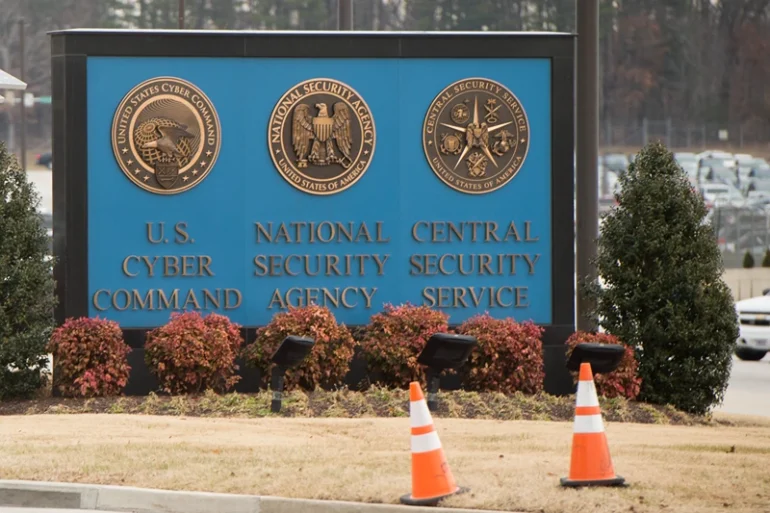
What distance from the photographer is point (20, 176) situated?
47.4ft

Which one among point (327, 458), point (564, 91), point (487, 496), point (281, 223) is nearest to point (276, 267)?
point (281, 223)

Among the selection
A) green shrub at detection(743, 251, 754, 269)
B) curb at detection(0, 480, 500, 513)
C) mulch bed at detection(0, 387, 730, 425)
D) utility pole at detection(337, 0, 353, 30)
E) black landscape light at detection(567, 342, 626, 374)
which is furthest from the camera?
green shrub at detection(743, 251, 754, 269)

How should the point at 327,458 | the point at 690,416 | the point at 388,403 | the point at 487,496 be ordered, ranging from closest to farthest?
the point at 487,496 < the point at 327,458 < the point at 388,403 < the point at 690,416

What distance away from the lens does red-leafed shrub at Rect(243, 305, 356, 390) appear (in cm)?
1411

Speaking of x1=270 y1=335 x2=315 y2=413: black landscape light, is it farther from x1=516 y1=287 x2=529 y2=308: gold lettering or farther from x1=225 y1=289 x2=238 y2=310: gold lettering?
x1=516 y1=287 x2=529 y2=308: gold lettering

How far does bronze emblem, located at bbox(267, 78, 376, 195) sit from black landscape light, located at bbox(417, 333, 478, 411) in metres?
2.64

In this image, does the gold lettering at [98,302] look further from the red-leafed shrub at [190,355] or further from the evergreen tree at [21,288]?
the red-leafed shrub at [190,355]

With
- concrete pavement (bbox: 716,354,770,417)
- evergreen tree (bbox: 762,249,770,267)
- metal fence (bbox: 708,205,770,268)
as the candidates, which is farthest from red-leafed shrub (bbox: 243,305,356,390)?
metal fence (bbox: 708,205,770,268)

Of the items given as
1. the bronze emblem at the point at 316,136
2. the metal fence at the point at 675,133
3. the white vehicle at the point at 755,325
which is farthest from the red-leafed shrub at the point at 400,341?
the metal fence at the point at 675,133

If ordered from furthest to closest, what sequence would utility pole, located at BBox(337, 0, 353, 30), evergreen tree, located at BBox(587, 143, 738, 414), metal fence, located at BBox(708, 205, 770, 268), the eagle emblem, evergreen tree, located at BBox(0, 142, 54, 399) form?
metal fence, located at BBox(708, 205, 770, 268) → utility pole, located at BBox(337, 0, 353, 30) → the eagle emblem → evergreen tree, located at BBox(587, 143, 738, 414) → evergreen tree, located at BBox(0, 142, 54, 399)

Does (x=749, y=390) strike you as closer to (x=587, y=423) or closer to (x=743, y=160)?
(x=587, y=423)

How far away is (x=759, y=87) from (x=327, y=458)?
85103mm

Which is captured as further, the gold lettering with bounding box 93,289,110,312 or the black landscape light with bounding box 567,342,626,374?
the gold lettering with bounding box 93,289,110,312

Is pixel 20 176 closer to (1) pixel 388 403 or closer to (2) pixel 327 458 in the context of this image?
(1) pixel 388 403
